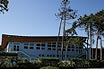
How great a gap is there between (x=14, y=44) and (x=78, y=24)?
14970 mm

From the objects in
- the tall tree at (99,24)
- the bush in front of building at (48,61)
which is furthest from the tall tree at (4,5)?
the tall tree at (99,24)

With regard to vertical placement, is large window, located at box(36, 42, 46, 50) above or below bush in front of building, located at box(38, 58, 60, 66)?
above

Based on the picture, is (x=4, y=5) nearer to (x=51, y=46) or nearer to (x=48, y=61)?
(x=48, y=61)

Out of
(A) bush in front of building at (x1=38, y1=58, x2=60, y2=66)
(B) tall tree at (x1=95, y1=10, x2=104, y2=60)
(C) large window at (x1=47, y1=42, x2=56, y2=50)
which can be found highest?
(B) tall tree at (x1=95, y1=10, x2=104, y2=60)

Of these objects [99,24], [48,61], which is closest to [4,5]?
[48,61]

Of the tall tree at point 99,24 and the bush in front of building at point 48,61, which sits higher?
the tall tree at point 99,24

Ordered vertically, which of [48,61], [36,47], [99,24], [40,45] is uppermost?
[99,24]

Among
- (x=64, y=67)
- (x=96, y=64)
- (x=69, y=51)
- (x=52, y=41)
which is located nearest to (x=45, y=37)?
(x=52, y=41)

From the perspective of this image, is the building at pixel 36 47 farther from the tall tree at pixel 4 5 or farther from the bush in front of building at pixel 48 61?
the tall tree at pixel 4 5

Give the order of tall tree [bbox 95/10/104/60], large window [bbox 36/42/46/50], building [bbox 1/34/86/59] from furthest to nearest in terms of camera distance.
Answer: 1. large window [bbox 36/42/46/50]
2. building [bbox 1/34/86/59]
3. tall tree [bbox 95/10/104/60]

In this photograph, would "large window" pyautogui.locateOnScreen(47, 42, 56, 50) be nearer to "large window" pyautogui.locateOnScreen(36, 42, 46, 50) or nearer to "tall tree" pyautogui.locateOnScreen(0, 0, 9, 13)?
"large window" pyautogui.locateOnScreen(36, 42, 46, 50)

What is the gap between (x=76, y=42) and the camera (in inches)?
1914

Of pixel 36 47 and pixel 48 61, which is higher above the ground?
pixel 36 47

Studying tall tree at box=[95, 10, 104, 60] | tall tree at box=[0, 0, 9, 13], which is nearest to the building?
tall tree at box=[95, 10, 104, 60]
